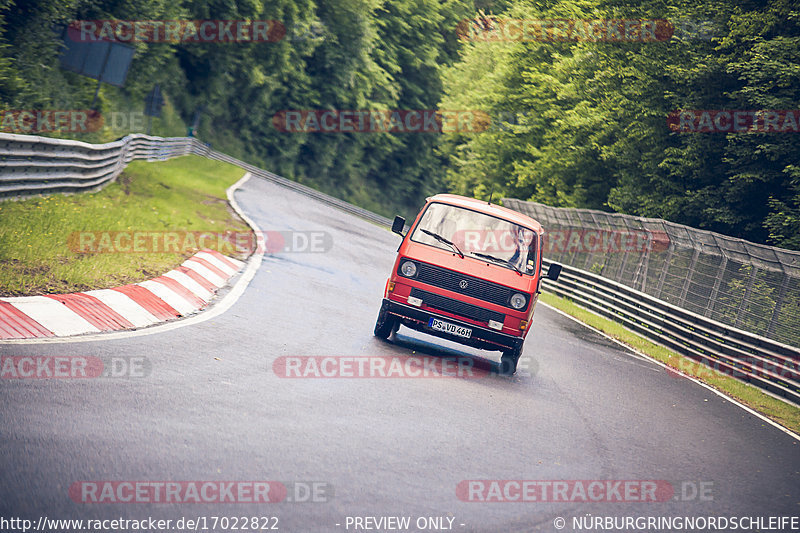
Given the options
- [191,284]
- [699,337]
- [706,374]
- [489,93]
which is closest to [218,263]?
[191,284]

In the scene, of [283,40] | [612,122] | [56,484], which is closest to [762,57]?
[612,122]

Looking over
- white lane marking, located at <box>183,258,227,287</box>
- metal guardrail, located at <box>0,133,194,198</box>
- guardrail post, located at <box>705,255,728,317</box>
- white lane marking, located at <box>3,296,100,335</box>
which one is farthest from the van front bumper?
guardrail post, located at <box>705,255,728,317</box>

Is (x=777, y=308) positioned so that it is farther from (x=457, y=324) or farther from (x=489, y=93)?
(x=489, y=93)

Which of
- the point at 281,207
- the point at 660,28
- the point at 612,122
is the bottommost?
the point at 281,207

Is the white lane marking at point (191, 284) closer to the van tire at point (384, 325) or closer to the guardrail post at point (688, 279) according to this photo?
the van tire at point (384, 325)

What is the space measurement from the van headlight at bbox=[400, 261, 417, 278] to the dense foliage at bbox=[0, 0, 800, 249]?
14.6 m

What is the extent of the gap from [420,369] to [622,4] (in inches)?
1215

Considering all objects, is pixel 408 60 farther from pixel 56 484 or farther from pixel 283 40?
pixel 56 484

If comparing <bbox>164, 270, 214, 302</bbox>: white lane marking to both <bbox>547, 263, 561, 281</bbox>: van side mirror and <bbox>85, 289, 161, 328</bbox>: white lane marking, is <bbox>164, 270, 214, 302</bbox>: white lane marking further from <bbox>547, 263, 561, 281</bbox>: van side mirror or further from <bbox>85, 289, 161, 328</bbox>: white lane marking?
<bbox>547, 263, 561, 281</bbox>: van side mirror

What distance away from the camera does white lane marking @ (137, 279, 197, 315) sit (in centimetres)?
1028

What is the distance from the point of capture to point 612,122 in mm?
34875

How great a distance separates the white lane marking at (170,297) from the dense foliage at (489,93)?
1275 cm

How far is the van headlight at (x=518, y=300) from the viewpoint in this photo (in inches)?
420

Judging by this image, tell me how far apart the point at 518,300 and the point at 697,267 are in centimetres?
975
